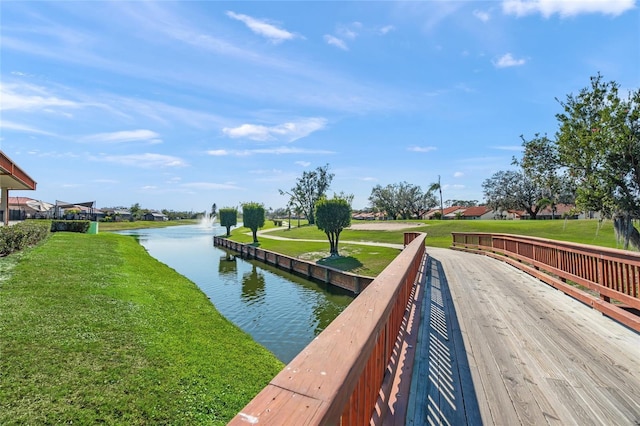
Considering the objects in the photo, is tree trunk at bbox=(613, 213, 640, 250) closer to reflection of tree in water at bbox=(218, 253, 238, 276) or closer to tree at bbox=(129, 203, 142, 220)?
reflection of tree in water at bbox=(218, 253, 238, 276)

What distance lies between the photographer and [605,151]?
949 cm

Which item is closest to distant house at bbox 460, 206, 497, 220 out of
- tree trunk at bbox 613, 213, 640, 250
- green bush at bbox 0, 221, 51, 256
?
tree trunk at bbox 613, 213, 640, 250

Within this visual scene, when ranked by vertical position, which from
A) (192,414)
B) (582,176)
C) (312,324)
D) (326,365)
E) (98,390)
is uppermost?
(582,176)

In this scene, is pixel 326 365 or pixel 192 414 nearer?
pixel 326 365

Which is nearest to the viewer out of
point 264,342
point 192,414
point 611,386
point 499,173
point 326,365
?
point 326,365

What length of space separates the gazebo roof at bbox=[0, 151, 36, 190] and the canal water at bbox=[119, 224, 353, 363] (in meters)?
9.35

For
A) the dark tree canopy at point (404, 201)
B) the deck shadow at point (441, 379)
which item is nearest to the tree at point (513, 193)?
the dark tree canopy at point (404, 201)

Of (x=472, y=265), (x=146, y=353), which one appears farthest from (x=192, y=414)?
(x=472, y=265)

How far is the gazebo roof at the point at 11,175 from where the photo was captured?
14.9m

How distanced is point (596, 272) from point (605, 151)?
20.0ft

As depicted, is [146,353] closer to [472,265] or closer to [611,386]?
[611,386]

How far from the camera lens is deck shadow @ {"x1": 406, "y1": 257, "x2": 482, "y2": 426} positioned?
234cm

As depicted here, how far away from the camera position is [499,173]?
189 ft

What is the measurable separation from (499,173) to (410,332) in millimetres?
62396
